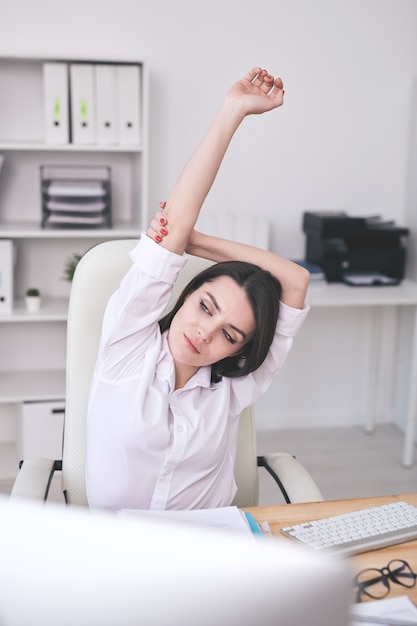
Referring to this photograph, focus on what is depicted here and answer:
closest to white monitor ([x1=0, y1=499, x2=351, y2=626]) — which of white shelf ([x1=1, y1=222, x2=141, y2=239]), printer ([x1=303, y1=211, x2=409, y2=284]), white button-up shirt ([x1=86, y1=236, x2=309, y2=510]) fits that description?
white button-up shirt ([x1=86, y1=236, x2=309, y2=510])

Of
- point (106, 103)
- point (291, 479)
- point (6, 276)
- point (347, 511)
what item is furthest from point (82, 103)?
point (347, 511)

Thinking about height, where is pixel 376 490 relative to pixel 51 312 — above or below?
below

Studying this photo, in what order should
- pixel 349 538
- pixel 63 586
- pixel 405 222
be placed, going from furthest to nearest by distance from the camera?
pixel 405 222 < pixel 349 538 < pixel 63 586

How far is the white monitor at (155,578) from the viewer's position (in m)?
0.52

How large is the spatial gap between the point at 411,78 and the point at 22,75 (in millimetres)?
1848

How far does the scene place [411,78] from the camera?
Answer: 356cm

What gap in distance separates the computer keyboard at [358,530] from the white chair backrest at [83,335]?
22.3 inches

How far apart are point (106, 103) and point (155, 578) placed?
105 inches

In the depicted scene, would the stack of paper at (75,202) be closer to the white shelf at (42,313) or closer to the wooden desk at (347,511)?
the white shelf at (42,313)

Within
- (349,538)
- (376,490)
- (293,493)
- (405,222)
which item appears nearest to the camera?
(349,538)

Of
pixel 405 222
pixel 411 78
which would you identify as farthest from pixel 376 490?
pixel 411 78

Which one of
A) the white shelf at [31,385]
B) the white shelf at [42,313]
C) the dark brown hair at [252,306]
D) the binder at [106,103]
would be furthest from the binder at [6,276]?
the dark brown hair at [252,306]

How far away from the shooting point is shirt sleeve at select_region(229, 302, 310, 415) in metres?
1.48

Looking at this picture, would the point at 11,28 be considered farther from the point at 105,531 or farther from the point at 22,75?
Result: the point at 105,531
